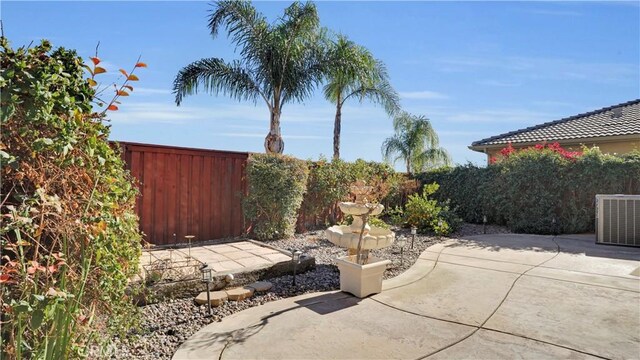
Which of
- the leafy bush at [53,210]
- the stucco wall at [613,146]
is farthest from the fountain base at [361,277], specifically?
the stucco wall at [613,146]

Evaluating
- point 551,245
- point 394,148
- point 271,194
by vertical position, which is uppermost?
point 394,148

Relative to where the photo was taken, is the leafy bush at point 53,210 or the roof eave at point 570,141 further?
the roof eave at point 570,141

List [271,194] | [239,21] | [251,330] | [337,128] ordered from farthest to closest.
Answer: [337,128], [239,21], [271,194], [251,330]

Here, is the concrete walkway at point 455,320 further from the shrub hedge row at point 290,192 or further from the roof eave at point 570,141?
the roof eave at point 570,141

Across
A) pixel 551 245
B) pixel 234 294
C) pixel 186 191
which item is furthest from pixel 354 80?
pixel 234 294

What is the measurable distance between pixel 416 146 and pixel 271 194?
1619cm

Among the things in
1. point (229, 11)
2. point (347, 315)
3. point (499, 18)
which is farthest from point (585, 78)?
point (229, 11)

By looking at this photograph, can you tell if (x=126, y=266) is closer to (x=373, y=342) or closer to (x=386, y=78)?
(x=373, y=342)

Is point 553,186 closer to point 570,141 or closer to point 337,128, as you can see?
point 570,141

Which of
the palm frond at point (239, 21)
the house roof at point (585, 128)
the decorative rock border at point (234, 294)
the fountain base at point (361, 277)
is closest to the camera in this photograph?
the decorative rock border at point (234, 294)

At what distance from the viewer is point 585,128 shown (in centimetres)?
1380

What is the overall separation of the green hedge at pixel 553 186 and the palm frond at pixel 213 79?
8352mm

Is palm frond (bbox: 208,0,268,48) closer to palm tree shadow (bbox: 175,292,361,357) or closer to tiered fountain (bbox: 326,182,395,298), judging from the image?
tiered fountain (bbox: 326,182,395,298)

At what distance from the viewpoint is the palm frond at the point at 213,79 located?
35.3 ft
